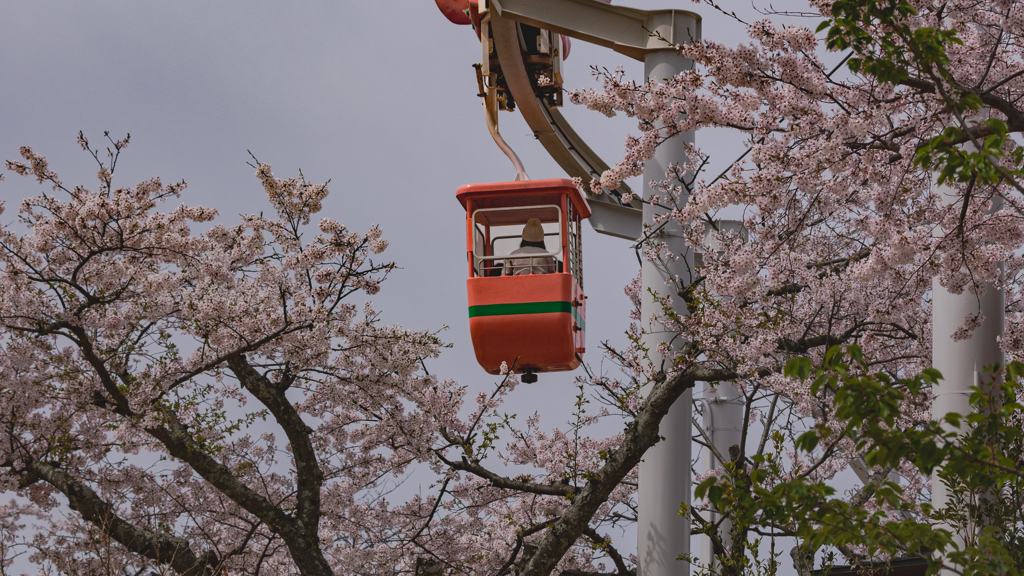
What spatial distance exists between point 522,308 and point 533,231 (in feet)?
3.20

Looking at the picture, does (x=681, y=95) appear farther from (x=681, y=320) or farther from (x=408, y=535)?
(x=408, y=535)

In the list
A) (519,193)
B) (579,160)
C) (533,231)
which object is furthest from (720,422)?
(519,193)

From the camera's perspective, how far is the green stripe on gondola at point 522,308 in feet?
29.6

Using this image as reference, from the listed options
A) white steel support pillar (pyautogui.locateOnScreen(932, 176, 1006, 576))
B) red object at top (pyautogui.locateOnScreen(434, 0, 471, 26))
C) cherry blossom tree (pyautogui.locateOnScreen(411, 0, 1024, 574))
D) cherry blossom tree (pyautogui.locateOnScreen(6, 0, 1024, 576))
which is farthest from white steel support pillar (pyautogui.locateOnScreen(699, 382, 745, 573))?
white steel support pillar (pyautogui.locateOnScreen(932, 176, 1006, 576))

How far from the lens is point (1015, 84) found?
6418mm

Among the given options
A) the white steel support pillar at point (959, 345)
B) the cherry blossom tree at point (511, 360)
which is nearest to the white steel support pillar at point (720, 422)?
the cherry blossom tree at point (511, 360)

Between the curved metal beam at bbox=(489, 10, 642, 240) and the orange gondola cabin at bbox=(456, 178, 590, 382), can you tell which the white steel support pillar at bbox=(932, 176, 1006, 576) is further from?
the curved metal beam at bbox=(489, 10, 642, 240)

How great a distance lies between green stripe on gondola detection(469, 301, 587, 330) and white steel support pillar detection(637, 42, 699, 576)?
0.85 metres

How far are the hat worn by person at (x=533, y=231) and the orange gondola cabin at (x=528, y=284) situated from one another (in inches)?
2.1

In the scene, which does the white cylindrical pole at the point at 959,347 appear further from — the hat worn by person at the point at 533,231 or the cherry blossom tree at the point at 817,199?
the hat worn by person at the point at 533,231

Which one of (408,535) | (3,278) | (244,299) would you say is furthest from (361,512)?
(3,278)

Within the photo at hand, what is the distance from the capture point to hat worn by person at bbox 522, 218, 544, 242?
9.64 metres

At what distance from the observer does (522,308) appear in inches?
358

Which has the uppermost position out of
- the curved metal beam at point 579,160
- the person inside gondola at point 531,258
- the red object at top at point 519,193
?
the curved metal beam at point 579,160
